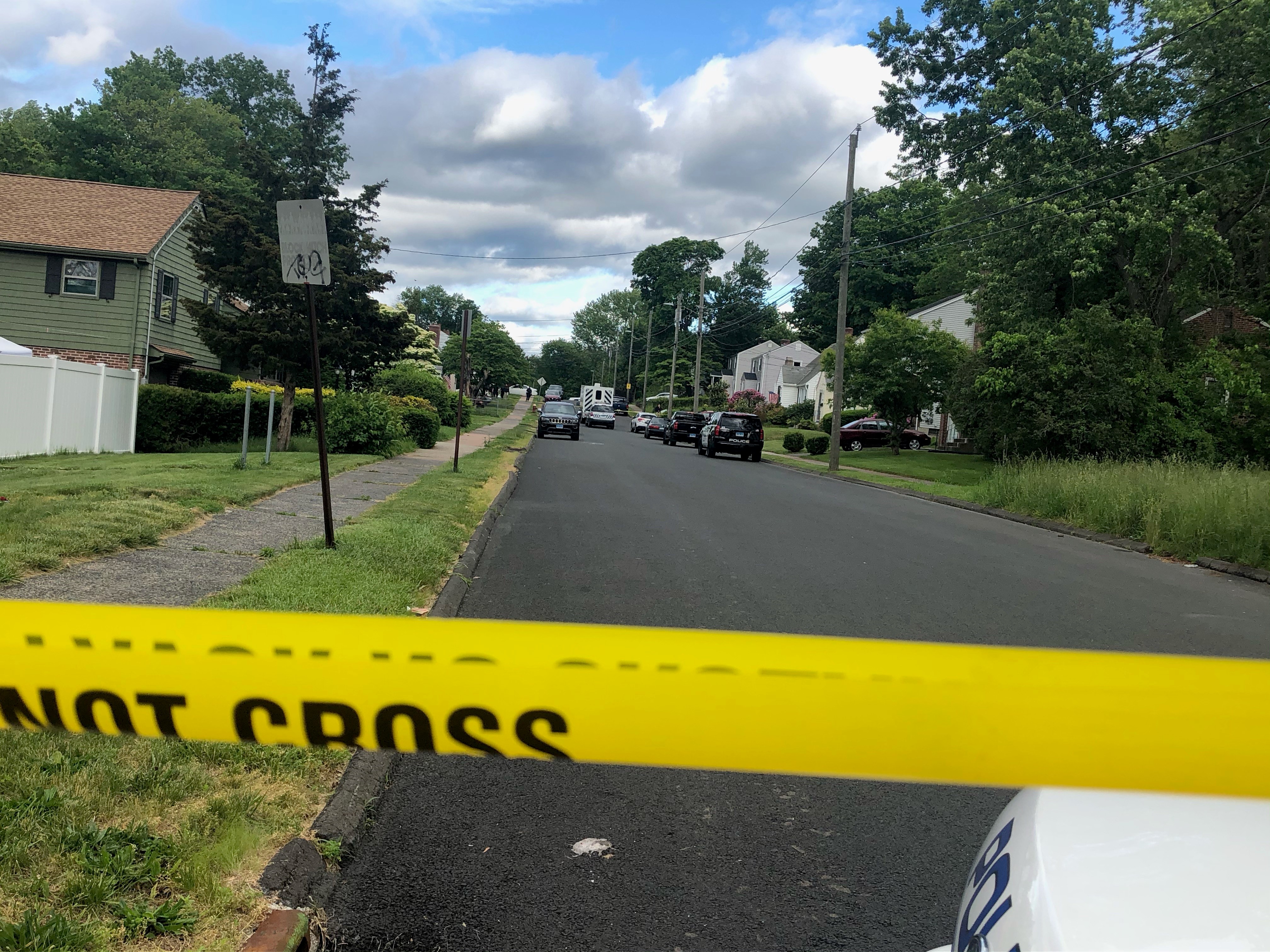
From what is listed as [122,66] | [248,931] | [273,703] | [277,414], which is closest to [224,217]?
[277,414]

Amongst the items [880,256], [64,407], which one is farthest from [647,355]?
[64,407]

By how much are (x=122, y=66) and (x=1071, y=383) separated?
60.7m

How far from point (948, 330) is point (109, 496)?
42196 mm

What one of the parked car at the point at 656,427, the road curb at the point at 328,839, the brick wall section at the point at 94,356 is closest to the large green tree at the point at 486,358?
the parked car at the point at 656,427

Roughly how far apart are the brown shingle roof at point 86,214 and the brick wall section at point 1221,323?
30.0 meters

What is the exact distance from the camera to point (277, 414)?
75.2 ft

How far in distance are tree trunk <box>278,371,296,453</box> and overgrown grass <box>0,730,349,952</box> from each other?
17.1m

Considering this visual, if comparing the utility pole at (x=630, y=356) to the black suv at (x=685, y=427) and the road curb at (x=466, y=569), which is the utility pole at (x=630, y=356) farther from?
the road curb at (x=466, y=569)

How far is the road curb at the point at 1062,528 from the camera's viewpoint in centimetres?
1121

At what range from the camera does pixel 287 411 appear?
66.8 ft

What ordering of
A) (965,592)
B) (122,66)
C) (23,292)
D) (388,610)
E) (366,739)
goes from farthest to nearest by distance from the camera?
(122,66)
(23,292)
(965,592)
(388,610)
(366,739)

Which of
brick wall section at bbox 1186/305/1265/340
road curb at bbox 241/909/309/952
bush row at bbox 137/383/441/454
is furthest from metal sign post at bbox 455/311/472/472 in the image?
brick wall section at bbox 1186/305/1265/340

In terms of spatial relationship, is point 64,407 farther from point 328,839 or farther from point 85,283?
point 328,839

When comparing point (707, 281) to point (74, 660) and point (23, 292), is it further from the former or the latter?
point (74, 660)
